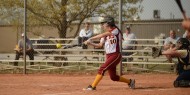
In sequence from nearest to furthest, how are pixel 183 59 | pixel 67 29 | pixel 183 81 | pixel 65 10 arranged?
pixel 183 59 < pixel 183 81 < pixel 65 10 < pixel 67 29

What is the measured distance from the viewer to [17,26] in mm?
19984

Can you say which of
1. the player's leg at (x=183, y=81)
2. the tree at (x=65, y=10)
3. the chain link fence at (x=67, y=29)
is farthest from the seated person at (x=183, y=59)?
the tree at (x=65, y=10)

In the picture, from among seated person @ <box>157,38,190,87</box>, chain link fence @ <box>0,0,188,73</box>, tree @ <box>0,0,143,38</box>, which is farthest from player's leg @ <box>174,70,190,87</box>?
tree @ <box>0,0,143,38</box>

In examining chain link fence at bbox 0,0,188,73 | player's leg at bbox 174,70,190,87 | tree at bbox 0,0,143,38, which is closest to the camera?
player's leg at bbox 174,70,190,87

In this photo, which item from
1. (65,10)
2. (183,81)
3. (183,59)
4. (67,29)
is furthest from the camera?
(67,29)

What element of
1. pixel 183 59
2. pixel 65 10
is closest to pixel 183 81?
pixel 183 59

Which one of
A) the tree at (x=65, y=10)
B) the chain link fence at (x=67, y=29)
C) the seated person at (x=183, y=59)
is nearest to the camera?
the seated person at (x=183, y=59)

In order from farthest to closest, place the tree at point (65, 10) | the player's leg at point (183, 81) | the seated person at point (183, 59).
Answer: the tree at point (65, 10)
the player's leg at point (183, 81)
the seated person at point (183, 59)

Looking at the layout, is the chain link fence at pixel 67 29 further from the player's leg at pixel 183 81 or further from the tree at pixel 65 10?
the player's leg at pixel 183 81

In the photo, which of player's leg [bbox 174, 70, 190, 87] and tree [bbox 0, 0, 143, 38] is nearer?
player's leg [bbox 174, 70, 190, 87]

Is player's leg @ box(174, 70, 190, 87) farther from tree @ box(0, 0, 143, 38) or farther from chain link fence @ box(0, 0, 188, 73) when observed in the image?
tree @ box(0, 0, 143, 38)

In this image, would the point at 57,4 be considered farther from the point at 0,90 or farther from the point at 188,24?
the point at 188,24

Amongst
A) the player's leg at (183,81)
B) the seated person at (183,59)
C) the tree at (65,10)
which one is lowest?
the player's leg at (183,81)

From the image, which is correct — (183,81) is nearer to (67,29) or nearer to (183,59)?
(183,59)
